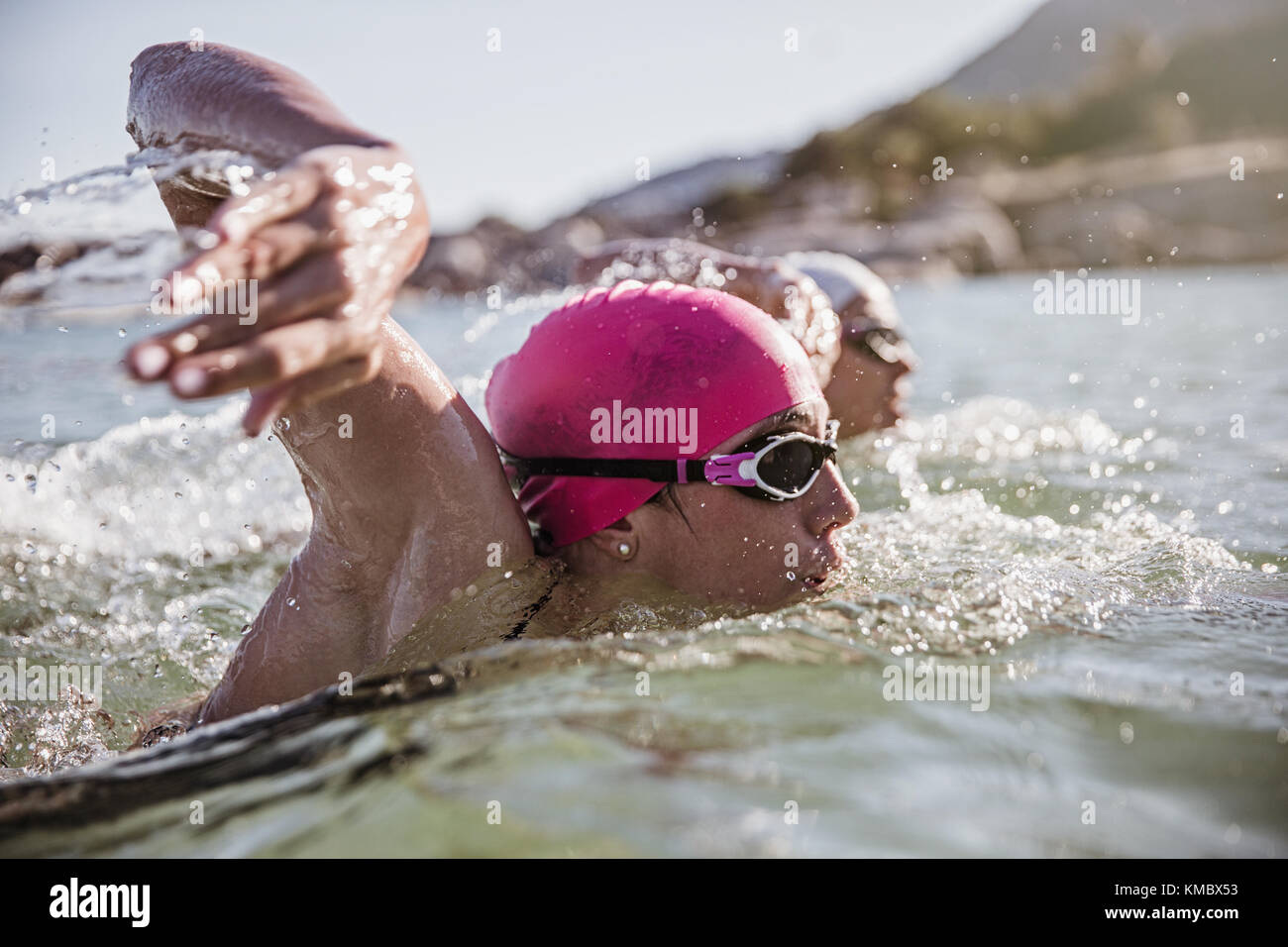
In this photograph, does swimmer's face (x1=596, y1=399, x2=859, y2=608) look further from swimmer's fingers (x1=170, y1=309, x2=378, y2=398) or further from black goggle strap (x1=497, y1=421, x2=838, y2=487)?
swimmer's fingers (x1=170, y1=309, x2=378, y2=398)

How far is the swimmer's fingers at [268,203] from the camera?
1.61 m


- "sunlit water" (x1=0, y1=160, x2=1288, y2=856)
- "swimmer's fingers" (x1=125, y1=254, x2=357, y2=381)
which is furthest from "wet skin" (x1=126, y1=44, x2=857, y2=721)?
"sunlit water" (x1=0, y1=160, x2=1288, y2=856)

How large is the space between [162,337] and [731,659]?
145 centimetres

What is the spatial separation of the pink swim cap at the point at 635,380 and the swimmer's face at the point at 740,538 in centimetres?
6

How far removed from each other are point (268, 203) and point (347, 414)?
3.00 ft

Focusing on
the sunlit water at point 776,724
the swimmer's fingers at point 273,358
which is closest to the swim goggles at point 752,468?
Result: the sunlit water at point 776,724

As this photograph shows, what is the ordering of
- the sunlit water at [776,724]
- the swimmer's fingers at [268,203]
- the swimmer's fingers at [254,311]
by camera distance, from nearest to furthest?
the swimmer's fingers at [254,311] → the swimmer's fingers at [268,203] → the sunlit water at [776,724]

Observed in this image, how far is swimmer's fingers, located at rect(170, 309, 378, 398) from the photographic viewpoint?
150 cm

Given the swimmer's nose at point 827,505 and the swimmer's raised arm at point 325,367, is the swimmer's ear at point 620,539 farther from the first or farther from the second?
the swimmer's nose at point 827,505

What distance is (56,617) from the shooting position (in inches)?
198

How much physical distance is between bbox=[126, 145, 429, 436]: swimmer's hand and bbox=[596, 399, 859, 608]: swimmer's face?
1.38m

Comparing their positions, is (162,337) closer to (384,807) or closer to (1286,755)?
(384,807)

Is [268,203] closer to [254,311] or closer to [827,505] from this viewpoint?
[254,311]
